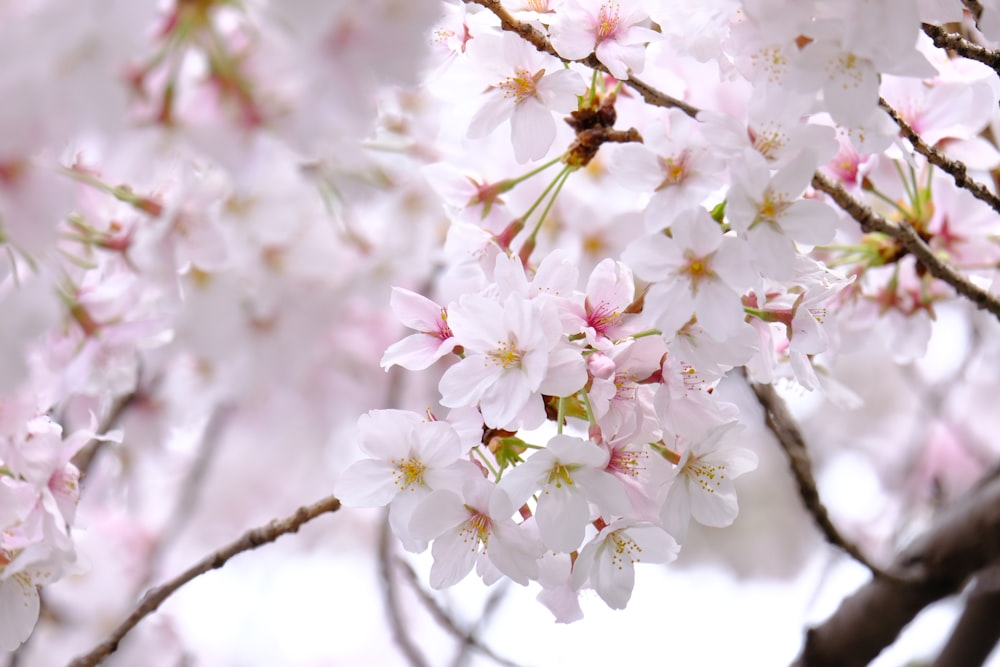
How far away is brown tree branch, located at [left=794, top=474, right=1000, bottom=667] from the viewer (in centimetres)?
104

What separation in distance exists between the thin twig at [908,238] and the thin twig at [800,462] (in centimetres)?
19

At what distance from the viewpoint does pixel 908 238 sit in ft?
2.71

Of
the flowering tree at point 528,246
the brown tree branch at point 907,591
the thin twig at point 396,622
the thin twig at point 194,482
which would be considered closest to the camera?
the flowering tree at point 528,246

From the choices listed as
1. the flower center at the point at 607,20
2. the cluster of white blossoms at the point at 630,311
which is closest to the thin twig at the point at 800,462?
the cluster of white blossoms at the point at 630,311

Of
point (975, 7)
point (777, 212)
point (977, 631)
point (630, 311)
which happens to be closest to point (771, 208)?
point (777, 212)

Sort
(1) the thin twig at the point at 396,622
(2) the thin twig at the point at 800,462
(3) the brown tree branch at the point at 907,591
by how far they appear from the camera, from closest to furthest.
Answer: (2) the thin twig at the point at 800,462, (3) the brown tree branch at the point at 907,591, (1) the thin twig at the point at 396,622

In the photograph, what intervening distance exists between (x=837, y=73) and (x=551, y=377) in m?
0.27

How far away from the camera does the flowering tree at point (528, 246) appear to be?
481 millimetres

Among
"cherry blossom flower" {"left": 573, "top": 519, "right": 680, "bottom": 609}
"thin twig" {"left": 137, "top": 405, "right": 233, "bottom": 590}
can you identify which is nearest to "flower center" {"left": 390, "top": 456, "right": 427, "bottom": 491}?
"cherry blossom flower" {"left": 573, "top": 519, "right": 680, "bottom": 609}

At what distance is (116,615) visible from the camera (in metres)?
1.85

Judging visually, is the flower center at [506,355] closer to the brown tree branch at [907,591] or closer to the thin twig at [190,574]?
the thin twig at [190,574]

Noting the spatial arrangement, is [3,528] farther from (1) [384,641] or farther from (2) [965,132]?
(1) [384,641]

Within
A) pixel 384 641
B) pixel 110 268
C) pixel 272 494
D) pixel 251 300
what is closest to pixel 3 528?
pixel 110 268

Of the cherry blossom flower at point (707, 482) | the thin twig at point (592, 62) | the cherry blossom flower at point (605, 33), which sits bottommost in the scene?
the cherry blossom flower at point (707, 482)
